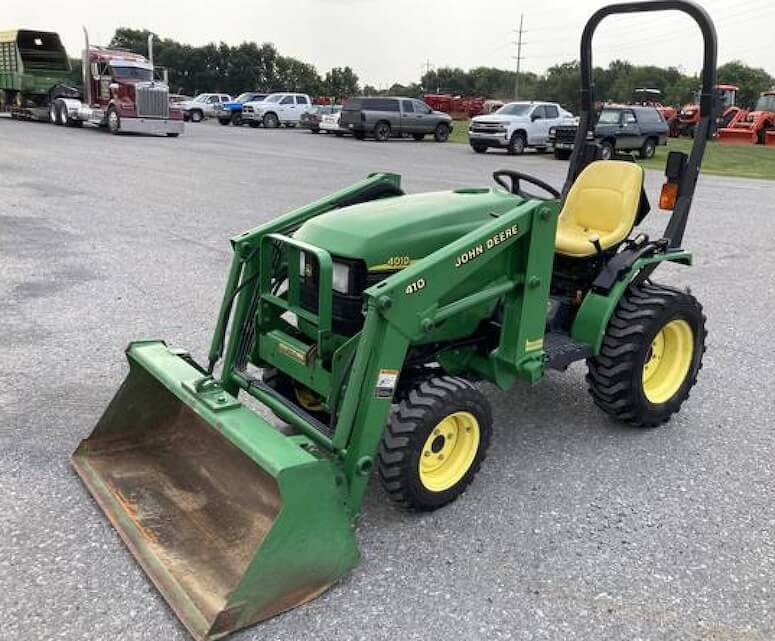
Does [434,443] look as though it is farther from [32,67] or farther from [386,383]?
[32,67]

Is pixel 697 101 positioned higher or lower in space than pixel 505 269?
higher

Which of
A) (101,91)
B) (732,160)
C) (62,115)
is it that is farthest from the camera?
(62,115)

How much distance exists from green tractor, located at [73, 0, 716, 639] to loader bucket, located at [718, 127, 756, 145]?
2854cm

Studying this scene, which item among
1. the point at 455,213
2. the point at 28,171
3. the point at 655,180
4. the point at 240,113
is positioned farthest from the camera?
the point at 240,113

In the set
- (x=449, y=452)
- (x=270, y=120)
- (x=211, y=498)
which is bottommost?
(x=211, y=498)

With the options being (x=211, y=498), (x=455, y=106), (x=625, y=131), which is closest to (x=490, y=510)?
(x=211, y=498)

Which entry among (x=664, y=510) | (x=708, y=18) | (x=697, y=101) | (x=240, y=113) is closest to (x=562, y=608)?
(x=664, y=510)

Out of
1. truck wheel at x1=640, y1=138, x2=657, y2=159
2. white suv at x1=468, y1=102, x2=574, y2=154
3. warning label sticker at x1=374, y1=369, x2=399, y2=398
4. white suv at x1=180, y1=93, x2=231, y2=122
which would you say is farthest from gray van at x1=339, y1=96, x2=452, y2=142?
warning label sticker at x1=374, y1=369, x2=399, y2=398

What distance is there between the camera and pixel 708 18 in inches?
146

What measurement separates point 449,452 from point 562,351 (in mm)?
825

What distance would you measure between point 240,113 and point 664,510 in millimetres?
34223

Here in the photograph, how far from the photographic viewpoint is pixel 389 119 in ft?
90.2

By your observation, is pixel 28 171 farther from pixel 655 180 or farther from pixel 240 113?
pixel 240 113

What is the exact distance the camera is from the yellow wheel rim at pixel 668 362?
4.04m
